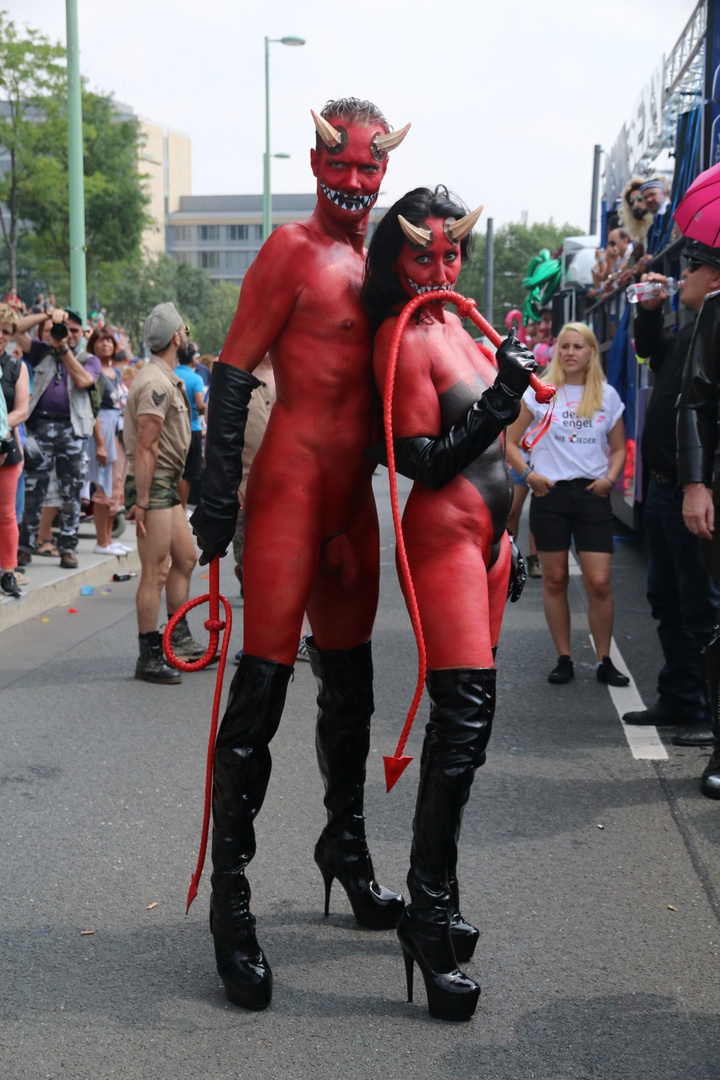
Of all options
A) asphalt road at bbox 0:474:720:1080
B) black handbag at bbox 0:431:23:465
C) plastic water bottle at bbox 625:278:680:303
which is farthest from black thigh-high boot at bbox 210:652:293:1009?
black handbag at bbox 0:431:23:465

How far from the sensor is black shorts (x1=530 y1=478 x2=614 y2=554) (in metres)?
6.60

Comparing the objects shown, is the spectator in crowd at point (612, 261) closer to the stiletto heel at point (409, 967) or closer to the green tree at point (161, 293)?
the stiletto heel at point (409, 967)

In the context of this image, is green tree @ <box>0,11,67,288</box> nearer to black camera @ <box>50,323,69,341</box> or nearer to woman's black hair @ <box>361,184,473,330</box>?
black camera @ <box>50,323,69,341</box>

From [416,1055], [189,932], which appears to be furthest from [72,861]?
[416,1055]

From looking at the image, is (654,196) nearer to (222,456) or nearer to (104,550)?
(104,550)

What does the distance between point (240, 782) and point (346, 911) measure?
0.73 metres

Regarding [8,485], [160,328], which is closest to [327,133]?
[160,328]

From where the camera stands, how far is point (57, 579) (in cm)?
942

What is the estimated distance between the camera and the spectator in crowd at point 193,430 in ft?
28.6

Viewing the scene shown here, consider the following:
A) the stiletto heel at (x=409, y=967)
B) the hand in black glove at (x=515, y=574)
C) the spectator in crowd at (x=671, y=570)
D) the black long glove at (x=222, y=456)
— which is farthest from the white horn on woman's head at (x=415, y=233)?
the spectator in crowd at (x=671, y=570)

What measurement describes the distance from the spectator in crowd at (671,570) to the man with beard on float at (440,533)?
263 cm

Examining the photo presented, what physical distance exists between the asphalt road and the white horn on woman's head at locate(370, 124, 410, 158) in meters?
2.12

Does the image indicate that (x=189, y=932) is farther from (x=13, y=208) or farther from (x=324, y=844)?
(x=13, y=208)

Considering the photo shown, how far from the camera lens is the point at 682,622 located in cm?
575
